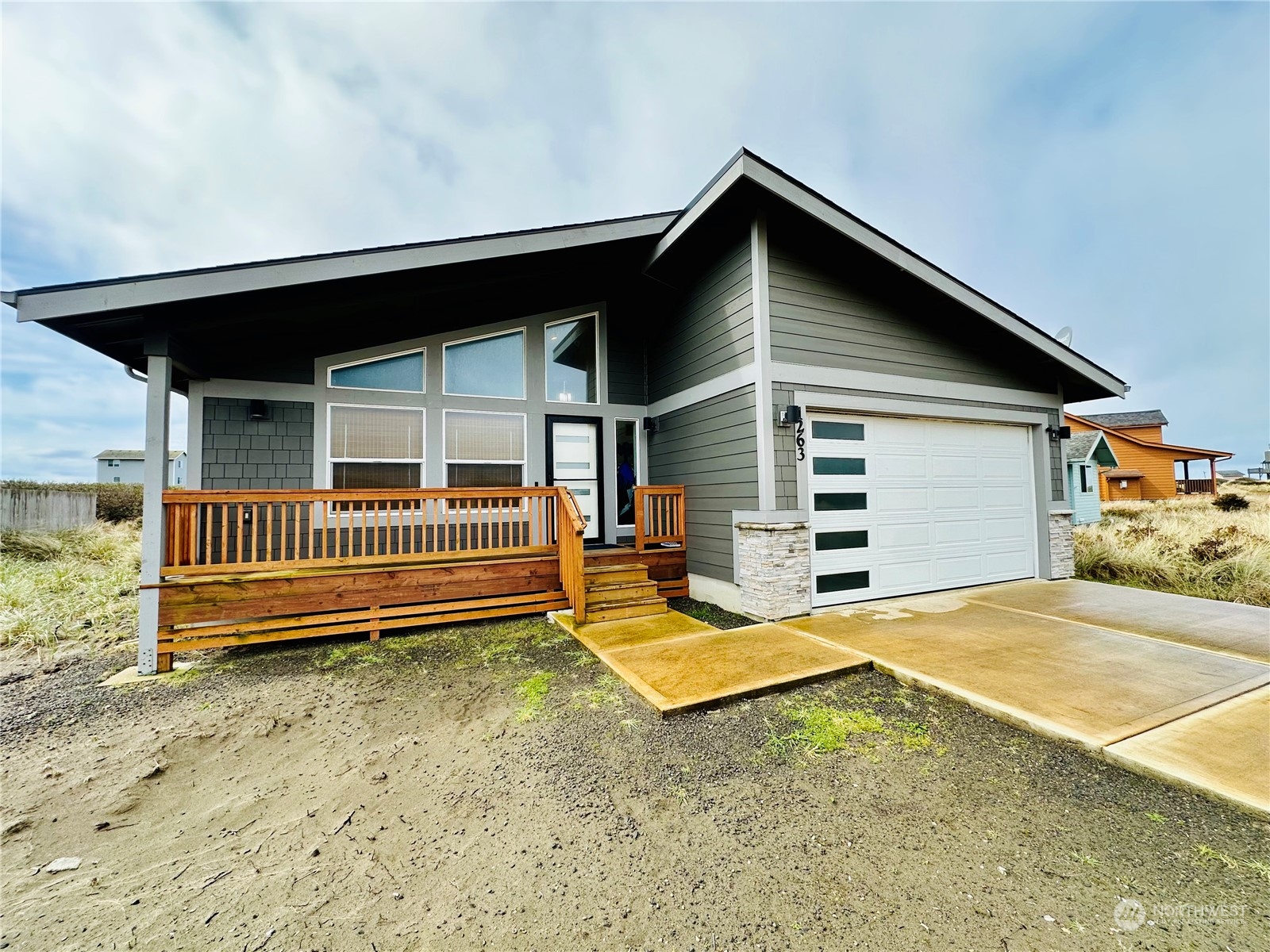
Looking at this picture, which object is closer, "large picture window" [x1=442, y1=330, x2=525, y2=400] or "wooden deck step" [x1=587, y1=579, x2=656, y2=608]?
"wooden deck step" [x1=587, y1=579, x2=656, y2=608]

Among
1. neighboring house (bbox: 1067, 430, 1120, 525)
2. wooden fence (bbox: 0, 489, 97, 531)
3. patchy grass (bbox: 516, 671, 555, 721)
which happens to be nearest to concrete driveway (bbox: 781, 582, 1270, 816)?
patchy grass (bbox: 516, 671, 555, 721)

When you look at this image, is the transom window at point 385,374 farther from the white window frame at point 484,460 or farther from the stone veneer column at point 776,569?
the stone veneer column at point 776,569

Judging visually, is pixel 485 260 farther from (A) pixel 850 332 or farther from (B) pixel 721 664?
(B) pixel 721 664

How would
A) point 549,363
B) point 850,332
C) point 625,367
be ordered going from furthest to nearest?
point 625,367 < point 549,363 < point 850,332

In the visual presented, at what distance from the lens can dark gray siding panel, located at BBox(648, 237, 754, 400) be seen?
5.45 meters

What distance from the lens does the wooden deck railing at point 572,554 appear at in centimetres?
489

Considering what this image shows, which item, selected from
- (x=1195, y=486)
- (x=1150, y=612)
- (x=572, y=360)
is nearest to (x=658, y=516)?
(x=572, y=360)

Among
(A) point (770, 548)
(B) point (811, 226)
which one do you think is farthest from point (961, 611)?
(B) point (811, 226)

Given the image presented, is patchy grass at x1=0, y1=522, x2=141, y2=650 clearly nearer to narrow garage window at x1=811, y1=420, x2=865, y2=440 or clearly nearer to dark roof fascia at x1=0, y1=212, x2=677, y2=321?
dark roof fascia at x1=0, y1=212, x2=677, y2=321

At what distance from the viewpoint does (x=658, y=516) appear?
20.6ft

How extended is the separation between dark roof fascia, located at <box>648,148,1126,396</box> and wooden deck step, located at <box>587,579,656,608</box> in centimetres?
401

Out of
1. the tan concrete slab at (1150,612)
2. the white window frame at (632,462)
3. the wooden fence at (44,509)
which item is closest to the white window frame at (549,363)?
the white window frame at (632,462)

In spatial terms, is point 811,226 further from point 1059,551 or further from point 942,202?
point 942,202

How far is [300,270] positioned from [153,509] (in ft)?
7.92
